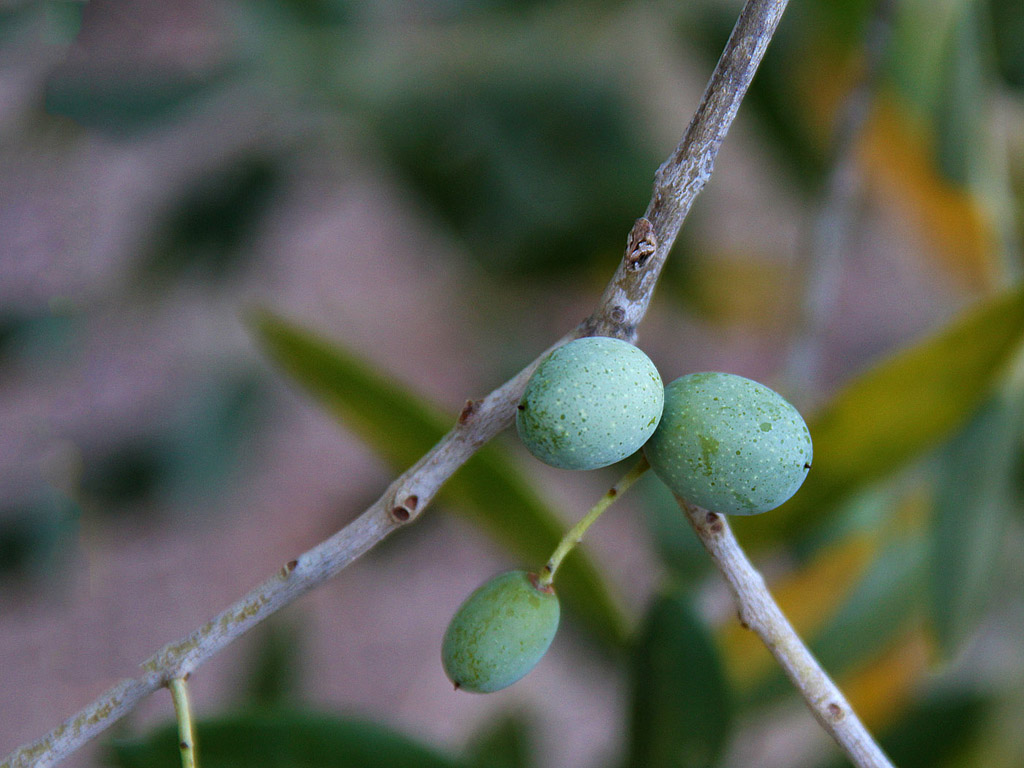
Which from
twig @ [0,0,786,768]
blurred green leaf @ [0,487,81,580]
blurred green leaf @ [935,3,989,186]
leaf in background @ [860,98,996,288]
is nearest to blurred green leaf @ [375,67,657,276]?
leaf in background @ [860,98,996,288]

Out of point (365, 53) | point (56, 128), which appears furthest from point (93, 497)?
point (365, 53)

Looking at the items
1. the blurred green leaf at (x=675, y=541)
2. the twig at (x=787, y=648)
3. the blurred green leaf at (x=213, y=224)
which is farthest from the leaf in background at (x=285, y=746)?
the blurred green leaf at (x=213, y=224)

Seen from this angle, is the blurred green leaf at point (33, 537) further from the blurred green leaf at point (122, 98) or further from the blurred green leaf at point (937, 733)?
the blurred green leaf at point (937, 733)

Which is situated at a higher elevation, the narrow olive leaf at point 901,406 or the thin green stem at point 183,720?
the narrow olive leaf at point 901,406

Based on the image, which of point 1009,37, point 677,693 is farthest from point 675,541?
point 1009,37

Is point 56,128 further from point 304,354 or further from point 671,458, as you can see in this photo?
point 671,458
